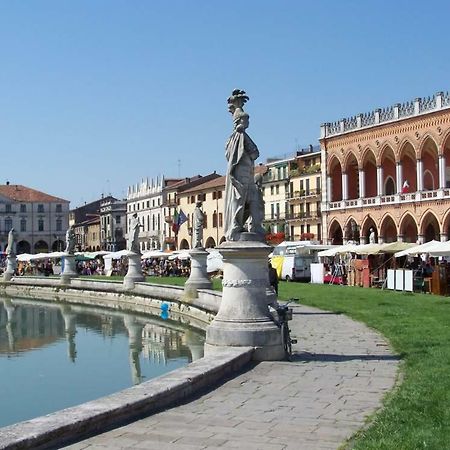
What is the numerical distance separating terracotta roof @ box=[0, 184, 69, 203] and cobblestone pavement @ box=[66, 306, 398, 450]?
5266 inches

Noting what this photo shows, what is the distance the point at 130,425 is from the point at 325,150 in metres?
59.5

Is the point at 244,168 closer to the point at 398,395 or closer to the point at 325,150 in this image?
the point at 398,395

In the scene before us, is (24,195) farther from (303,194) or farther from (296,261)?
(296,261)

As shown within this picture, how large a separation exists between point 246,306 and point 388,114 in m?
48.1

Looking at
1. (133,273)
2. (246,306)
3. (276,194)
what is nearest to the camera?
(246,306)

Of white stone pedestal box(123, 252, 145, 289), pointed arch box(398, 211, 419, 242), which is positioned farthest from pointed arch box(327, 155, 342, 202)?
white stone pedestal box(123, 252, 145, 289)

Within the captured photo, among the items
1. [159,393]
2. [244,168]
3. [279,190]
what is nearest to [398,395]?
[159,393]

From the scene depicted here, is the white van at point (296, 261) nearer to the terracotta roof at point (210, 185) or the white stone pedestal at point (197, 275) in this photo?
the white stone pedestal at point (197, 275)

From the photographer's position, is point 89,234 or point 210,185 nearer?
point 210,185

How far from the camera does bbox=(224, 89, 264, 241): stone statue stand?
12406 millimetres

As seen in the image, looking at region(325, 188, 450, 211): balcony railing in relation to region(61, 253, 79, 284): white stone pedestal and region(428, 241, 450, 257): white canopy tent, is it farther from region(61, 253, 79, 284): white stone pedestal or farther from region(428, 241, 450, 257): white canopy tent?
region(61, 253, 79, 284): white stone pedestal

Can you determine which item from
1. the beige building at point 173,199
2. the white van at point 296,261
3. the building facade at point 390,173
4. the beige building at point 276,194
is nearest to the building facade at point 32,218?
the beige building at point 173,199

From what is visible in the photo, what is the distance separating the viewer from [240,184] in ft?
40.7

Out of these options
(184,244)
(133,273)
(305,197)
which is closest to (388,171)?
(305,197)
